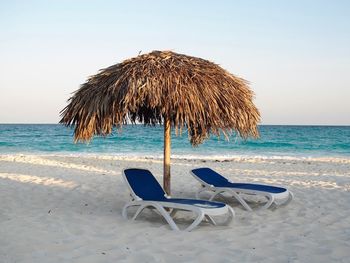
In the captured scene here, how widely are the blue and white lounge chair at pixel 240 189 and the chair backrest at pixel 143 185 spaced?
1.00 metres

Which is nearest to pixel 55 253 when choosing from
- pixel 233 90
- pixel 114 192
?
pixel 233 90

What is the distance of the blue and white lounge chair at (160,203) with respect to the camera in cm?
460

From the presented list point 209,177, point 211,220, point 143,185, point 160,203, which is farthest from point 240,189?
point 160,203

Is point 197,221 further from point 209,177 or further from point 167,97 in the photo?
point 209,177

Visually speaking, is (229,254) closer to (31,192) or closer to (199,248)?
(199,248)

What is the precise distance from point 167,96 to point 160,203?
1.34 m

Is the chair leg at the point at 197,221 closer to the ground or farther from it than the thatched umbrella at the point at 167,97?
closer to the ground

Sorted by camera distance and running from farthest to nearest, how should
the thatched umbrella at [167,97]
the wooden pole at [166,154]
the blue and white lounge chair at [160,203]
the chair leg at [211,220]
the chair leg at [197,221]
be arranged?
the wooden pole at [166,154] → the thatched umbrella at [167,97] → the chair leg at [211,220] → the blue and white lounge chair at [160,203] → the chair leg at [197,221]

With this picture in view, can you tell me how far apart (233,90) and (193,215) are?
1.82m

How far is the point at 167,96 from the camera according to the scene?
516cm

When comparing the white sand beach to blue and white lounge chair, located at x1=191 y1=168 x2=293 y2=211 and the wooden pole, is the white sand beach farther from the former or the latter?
the wooden pole

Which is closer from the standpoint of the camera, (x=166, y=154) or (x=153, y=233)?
(x=153, y=233)

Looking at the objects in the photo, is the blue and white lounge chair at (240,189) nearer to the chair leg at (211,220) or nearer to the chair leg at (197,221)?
the chair leg at (211,220)

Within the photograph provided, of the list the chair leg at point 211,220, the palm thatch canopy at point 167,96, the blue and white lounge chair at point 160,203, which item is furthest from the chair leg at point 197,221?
the palm thatch canopy at point 167,96
